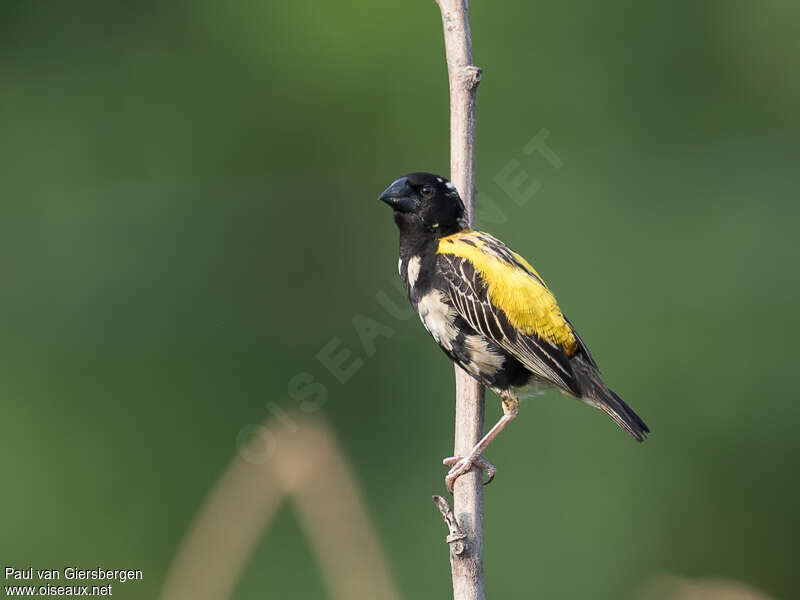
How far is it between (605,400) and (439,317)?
29.6 inches

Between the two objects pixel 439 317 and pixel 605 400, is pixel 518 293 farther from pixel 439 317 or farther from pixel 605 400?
pixel 605 400

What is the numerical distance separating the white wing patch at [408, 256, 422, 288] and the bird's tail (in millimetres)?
746

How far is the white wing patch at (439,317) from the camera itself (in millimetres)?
3840

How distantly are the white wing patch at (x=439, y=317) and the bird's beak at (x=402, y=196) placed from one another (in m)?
0.40

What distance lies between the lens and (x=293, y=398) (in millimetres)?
7426

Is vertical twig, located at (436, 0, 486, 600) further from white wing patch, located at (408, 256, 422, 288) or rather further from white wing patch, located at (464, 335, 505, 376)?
white wing patch, located at (408, 256, 422, 288)

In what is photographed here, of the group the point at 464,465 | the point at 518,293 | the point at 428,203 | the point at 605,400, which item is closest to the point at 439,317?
the point at 518,293

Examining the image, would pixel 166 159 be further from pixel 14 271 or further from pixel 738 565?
pixel 738 565

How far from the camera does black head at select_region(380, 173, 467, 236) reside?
155 inches

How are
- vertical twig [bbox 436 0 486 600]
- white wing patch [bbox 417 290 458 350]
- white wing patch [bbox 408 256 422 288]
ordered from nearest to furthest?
vertical twig [bbox 436 0 486 600]
white wing patch [bbox 417 290 458 350]
white wing patch [bbox 408 256 422 288]

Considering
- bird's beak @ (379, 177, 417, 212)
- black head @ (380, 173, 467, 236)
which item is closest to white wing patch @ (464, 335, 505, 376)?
black head @ (380, 173, 467, 236)

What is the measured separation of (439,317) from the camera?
3.88 m

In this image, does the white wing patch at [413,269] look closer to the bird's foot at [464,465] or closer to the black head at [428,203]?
the black head at [428,203]

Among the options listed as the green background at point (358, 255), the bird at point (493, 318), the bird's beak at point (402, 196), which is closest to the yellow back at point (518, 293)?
the bird at point (493, 318)
